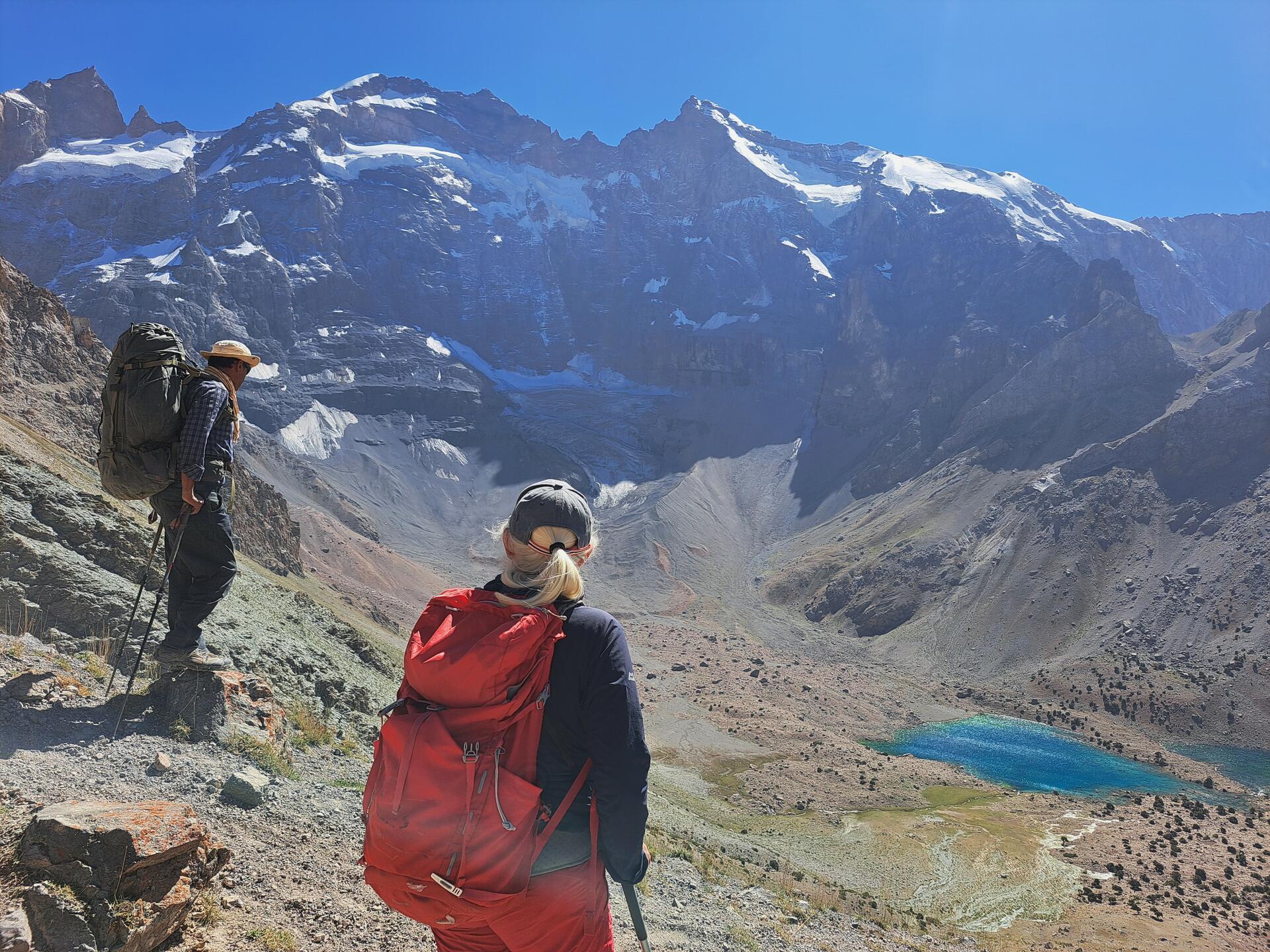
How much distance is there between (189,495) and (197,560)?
2.96ft

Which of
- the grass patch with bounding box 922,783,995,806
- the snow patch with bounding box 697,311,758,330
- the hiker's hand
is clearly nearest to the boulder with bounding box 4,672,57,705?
the hiker's hand

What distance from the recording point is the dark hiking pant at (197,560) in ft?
20.3

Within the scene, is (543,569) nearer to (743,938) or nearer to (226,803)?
(226,803)

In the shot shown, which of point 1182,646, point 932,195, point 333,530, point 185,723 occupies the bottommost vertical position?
point 333,530

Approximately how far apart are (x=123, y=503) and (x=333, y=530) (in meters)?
61.4

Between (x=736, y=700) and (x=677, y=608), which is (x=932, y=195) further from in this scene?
(x=736, y=700)

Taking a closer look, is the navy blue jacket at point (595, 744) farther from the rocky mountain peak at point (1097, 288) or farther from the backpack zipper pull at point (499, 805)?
the rocky mountain peak at point (1097, 288)

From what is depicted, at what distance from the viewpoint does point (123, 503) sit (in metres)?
16.8

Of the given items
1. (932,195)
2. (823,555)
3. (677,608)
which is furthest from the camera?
(932,195)

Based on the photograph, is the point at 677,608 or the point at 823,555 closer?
the point at 677,608

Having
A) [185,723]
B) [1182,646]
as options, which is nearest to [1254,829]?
[1182,646]

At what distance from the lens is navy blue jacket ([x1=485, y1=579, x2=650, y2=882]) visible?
298cm

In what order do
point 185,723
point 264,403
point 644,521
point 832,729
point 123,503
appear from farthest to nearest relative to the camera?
point 264,403 → point 644,521 → point 832,729 → point 123,503 → point 185,723

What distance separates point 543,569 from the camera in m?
3.18
